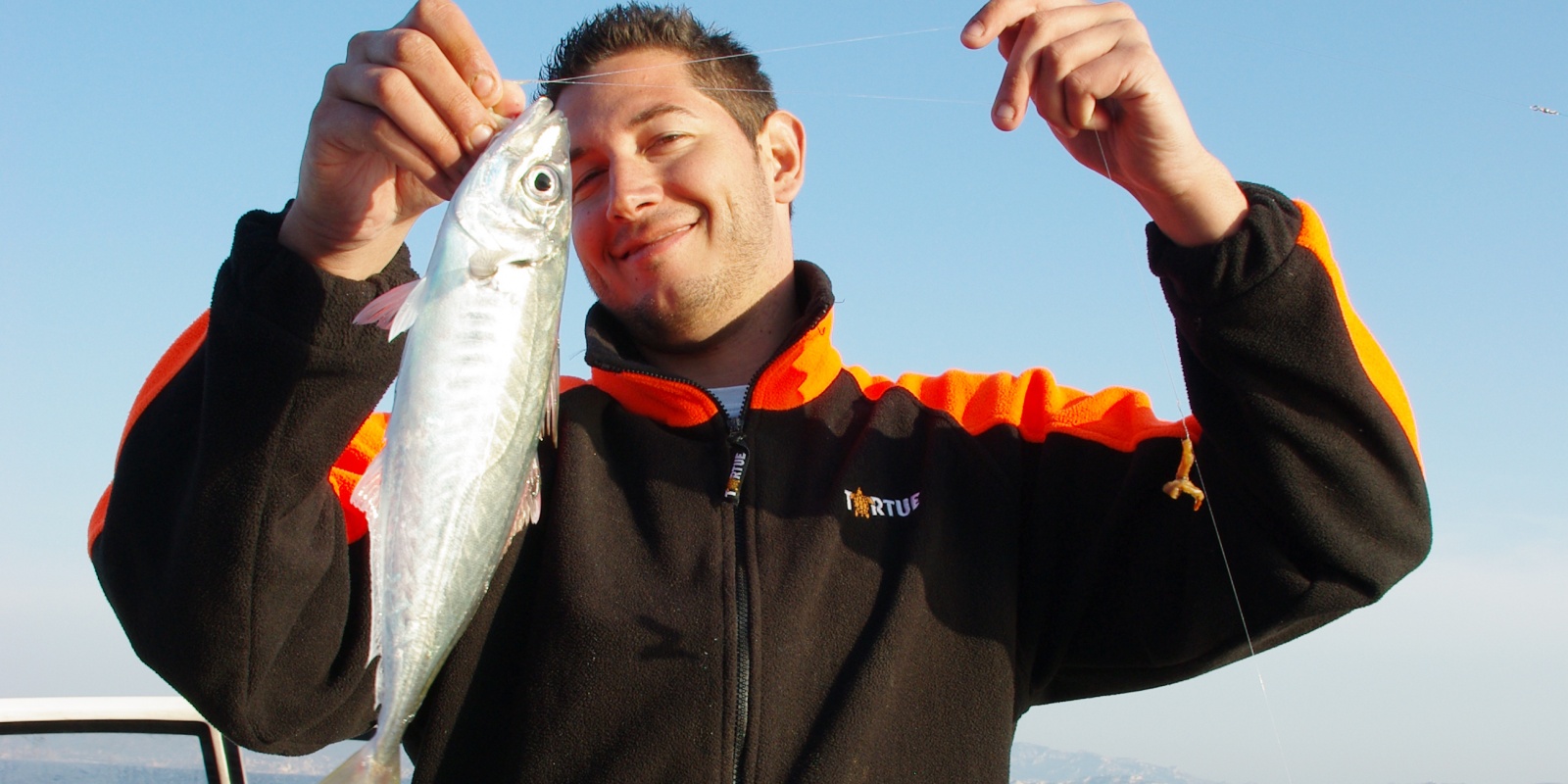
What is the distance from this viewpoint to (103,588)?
2484mm

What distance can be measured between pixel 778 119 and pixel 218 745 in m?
3.11

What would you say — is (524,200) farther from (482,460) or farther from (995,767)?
(995,767)

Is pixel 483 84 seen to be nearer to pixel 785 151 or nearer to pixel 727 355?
pixel 727 355

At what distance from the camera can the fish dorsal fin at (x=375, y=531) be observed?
7.09 ft

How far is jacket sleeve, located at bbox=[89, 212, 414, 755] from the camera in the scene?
7.60ft

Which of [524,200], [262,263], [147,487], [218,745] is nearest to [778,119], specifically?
[524,200]

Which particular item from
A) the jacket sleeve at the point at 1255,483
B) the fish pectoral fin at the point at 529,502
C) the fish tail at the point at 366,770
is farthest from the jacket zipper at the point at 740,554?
the jacket sleeve at the point at 1255,483

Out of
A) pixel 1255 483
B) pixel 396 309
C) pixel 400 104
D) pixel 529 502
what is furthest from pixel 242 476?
pixel 1255 483

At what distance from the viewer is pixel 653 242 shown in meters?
3.32

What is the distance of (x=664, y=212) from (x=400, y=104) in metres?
1.17

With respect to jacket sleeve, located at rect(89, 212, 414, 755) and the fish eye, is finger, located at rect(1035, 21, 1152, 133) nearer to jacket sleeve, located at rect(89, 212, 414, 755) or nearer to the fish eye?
the fish eye

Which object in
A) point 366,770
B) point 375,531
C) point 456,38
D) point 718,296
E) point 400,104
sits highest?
point 456,38

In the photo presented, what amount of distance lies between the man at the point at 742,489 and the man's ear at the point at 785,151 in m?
0.55

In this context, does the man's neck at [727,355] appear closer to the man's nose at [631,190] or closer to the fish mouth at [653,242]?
the fish mouth at [653,242]
